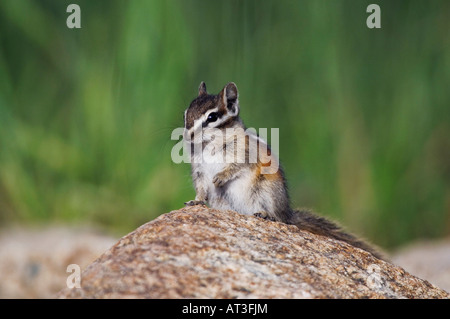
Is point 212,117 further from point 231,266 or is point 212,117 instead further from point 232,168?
point 231,266

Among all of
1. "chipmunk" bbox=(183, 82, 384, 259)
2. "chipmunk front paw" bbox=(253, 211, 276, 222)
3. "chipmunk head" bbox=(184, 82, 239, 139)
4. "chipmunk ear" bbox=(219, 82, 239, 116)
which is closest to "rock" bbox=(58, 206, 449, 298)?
"chipmunk front paw" bbox=(253, 211, 276, 222)

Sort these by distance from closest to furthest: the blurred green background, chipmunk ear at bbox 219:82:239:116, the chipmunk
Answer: the chipmunk
chipmunk ear at bbox 219:82:239:116
the blurred green background

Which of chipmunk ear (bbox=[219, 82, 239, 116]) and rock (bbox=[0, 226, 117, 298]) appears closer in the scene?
chipmunk ear (bbox=[219, 82, 239, 116])

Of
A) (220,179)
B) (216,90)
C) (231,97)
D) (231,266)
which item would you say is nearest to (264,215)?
(220,179)

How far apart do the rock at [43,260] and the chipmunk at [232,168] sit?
95.9 inches

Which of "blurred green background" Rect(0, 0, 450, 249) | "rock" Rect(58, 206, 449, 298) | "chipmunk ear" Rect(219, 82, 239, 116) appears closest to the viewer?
"rock" Rect(58, 206, 449, 298)

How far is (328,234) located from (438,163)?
354 centimetres

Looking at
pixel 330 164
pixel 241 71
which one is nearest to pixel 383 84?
pixel 330 164

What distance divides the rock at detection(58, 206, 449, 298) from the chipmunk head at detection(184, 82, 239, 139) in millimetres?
703

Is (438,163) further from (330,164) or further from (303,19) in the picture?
(303,19)

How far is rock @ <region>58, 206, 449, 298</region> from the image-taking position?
3152 mm

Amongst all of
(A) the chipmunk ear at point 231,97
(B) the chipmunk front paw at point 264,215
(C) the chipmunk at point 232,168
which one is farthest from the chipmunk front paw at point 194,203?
(A) the chipmunk ear at point 231,97

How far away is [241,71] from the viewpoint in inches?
290

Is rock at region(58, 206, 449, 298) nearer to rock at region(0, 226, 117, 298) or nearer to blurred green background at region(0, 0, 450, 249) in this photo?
rock at region(0, 226, 117, 298)
